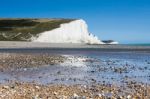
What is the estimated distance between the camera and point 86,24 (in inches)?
5945

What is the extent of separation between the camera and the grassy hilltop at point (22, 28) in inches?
4958

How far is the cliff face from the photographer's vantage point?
126688 millimetres

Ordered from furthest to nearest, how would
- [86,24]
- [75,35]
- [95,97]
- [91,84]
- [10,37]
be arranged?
[86,24], [75,35], [10,37], [91,84], [95,97]

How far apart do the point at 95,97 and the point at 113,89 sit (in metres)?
2.70

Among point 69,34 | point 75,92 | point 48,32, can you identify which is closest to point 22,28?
point 48,32

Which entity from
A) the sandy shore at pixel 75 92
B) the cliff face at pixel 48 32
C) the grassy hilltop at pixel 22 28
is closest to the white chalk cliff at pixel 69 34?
the cliff face at pixel 48 32

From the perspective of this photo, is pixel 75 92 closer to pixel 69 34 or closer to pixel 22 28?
pixel 69 34

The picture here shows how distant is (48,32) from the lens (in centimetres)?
13025

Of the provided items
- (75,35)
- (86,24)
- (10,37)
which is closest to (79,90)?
(10,37)

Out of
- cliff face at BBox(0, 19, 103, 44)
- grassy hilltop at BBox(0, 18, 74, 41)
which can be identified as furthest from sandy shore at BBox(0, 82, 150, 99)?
grassy hilltop at BBox(0, 18, 74, 41)

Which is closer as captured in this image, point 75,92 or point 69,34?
point 75,92

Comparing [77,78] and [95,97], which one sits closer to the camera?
→ [95,97]

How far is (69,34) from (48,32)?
30.5ft

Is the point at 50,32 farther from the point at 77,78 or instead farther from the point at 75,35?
the point at 77,78
